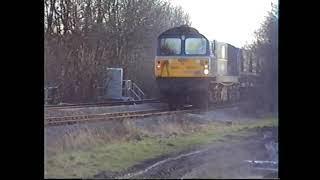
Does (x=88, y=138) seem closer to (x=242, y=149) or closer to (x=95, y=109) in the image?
(x=95, y=109)

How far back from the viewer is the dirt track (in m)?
2.33

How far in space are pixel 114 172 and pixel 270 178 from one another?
832mm

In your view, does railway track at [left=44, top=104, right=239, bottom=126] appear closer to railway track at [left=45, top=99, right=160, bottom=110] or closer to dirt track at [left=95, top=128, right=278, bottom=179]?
railway track at [left=45, top=99, right=160, bottom=110]

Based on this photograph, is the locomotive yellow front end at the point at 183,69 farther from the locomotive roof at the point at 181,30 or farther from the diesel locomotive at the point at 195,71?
the locomotive roof at the point at 181,30

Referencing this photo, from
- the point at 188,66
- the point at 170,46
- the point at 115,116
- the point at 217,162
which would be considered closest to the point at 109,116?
the point at 115,116

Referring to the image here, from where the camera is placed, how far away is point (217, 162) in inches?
95.0

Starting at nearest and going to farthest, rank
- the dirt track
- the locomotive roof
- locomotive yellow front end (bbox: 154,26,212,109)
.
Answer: the dirt track < the locomotive roof < locomotive yellow front end (bbox: 154,26,212,109)

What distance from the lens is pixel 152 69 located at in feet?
11.0

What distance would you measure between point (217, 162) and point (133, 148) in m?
0.57

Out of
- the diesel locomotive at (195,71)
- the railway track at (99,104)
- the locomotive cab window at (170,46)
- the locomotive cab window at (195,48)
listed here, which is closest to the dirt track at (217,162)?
the diesel locomotive at (195,71)

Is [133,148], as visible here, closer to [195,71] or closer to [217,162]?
[217,162]

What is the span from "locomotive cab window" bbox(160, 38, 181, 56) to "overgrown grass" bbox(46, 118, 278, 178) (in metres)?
0.79

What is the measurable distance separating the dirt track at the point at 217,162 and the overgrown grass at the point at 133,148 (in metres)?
0.06

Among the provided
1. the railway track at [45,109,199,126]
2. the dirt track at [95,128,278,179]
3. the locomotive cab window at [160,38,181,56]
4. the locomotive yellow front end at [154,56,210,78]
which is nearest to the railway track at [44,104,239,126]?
the railway track at [45,109,199,126]
